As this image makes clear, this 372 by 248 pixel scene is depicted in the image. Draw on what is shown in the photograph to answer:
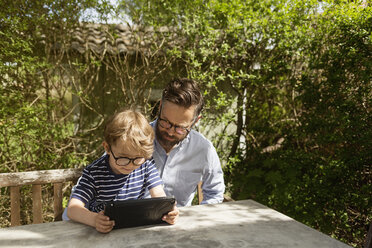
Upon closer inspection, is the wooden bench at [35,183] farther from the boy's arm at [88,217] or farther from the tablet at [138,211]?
the tablet at [138,211]

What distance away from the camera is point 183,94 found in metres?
2.10

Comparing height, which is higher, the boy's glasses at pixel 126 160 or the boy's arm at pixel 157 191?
the boy's glasses at pixel 126 160

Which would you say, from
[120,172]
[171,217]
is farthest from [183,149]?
[171,217]

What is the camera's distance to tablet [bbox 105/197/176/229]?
1452 millimetres

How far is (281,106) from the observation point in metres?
5.35

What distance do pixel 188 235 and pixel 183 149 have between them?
1.01 metres

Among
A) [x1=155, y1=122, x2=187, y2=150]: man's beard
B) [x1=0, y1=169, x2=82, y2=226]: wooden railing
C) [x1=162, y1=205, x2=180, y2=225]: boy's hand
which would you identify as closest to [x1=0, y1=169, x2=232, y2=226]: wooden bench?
[x1=0, y1=169, x2=82, y2=226]: wooden railing

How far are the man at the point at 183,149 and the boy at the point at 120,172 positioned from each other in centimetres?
25

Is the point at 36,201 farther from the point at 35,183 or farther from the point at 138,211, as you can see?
the point at 138,211

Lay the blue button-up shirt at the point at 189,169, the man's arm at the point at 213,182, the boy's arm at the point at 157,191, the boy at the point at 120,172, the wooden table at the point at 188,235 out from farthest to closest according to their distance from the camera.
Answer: the man's arm at the point at 213,182 → the blue button-up shirt at the point at 189,169 → the boy's arm at the point at 157,191 → the boy at the point at 120,172 → the wooden table at the point at 188,235

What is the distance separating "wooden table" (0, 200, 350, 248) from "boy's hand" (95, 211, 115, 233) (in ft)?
0.09

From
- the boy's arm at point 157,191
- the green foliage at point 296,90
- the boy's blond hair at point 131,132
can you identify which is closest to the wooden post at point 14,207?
the boy's blond hair at point 131,132

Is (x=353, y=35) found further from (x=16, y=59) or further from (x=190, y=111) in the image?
(x=16, y=59)

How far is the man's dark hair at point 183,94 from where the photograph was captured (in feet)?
6.89
